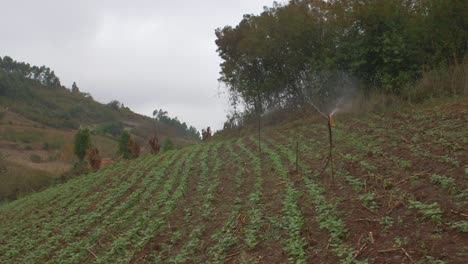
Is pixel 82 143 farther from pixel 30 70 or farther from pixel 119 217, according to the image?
pixel 30 70

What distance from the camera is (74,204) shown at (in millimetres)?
9906

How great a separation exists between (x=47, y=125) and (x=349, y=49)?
4842 cm

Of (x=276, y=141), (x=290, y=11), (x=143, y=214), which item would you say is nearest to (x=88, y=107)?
(x=290, y=11)

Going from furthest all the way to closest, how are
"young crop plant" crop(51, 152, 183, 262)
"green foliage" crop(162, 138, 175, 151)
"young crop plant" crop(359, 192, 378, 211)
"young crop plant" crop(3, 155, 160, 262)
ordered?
"green foliage" crop(162, 138, 175, 151)
"young crop plant" crop(3, 155, 160, 262)
"young crop plant" crop(51, 152, 183, 262)
"young crop plant" crop(359, 192, 378, 211)

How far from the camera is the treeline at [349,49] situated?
44.1 feet

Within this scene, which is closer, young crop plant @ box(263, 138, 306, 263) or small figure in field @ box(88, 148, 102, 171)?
young crop plant @ box(263, 138, 306, 263)

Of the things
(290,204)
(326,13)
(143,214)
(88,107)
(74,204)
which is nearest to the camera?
(290,204)

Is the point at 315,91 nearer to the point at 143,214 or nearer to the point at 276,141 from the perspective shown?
the point at 276,141

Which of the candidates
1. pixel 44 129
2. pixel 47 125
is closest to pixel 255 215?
pixel 44 129

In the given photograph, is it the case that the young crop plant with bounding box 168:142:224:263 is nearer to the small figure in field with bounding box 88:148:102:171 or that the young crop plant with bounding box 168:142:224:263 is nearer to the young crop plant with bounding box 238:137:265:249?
the young crop plant with bounding box 238:137:265:249

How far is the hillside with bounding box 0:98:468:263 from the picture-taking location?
4.20 meters

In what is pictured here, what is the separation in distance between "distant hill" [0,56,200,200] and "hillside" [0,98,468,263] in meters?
11.5

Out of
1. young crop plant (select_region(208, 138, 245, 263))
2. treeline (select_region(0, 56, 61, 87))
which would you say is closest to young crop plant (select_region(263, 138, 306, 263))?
young crop plant (select_region(208, 138, 245, 263))

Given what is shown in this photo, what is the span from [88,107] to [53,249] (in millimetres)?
69233
